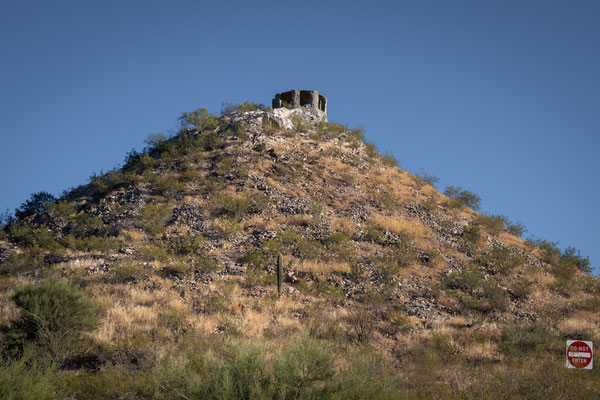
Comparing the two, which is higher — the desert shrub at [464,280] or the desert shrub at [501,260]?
the desert shrub at [501,260]

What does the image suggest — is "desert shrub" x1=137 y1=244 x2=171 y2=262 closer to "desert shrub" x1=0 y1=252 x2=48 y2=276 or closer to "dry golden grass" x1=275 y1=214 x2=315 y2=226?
"desert shrub" x1=0 y1=252 x2=48 y2=276

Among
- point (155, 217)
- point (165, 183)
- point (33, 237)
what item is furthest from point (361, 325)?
point (33, 237)

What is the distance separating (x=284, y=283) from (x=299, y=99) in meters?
23.3

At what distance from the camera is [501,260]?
2122cm

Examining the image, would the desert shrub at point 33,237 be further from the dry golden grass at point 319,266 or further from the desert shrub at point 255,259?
the dry golden grass at point 319,266

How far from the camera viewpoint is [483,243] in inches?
907

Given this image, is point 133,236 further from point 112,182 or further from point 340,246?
point 340,246

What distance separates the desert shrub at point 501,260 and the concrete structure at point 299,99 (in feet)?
66.4

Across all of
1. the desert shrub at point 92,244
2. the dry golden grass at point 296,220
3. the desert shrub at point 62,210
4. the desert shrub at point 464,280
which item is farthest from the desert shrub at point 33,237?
the desert shrub at point 464,280

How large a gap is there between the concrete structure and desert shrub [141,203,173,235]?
1787 cm

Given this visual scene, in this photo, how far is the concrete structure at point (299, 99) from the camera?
36156 millimetres

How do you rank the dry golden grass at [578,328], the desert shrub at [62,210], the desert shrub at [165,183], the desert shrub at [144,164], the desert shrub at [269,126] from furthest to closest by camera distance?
1. the desert shrub at [269,126]
2. the desert shrub at [144,164]
3. the desert shrub at [165,183]
4. the desert shrub at [62,210]
5. the dry golden grass at [578,328]

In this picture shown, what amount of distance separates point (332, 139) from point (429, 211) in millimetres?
10812

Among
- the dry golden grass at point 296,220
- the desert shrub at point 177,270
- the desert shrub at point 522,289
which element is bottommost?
the desert shrub at point 522,289
